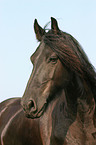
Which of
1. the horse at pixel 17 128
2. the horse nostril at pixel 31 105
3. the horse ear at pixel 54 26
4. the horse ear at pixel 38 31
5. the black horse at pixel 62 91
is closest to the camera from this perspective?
the horse nostril at pixel 31 105

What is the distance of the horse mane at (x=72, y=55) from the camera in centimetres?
337

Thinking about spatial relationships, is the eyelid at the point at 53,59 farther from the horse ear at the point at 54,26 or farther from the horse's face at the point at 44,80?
the horse ear at the point at 54,26

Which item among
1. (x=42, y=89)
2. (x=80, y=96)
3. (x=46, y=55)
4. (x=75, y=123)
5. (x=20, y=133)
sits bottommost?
(x=20, y=133)

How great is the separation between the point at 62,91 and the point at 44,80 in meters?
0.45

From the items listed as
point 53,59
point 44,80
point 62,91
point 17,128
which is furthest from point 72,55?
point 17,128

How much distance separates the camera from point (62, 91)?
146 inches

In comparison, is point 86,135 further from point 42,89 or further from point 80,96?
point 42,89

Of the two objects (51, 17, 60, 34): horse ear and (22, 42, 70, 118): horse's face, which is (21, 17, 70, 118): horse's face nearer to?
(22, 42, 70, 118): horse's face

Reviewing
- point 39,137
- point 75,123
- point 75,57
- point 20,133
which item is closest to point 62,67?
point 75,57

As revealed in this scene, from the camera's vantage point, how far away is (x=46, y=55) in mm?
3365

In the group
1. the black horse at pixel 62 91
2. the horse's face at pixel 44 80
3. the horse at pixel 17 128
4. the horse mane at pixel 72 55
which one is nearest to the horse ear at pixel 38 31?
the black horse at pixel 62 91

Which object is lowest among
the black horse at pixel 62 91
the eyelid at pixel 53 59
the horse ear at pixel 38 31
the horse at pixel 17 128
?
the horse at pixel 17 128

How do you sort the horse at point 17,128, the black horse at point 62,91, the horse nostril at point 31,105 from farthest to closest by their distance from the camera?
the horse at point 17,128 < the black horse at point 62,91 < the horse nostril at point 31,105

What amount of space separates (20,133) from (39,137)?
54 cm
